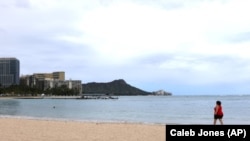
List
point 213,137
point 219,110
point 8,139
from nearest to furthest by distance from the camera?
point 213,137
point 8,139
point 219,110

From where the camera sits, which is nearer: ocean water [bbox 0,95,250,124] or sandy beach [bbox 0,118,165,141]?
sandy beach [bbox 0,118,165,141]

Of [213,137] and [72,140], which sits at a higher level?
[213,137]

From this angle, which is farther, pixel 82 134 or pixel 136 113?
pixel 136 113

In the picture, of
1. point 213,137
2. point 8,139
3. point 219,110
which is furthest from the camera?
point 219,110

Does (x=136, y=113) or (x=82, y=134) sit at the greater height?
(x=82, y=134)

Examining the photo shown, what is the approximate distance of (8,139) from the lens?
1386 centimetres

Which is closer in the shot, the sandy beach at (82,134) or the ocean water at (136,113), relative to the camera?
the sandy beach at (82,134)

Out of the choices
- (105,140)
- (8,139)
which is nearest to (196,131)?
(105,140)

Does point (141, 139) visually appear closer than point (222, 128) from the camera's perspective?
No

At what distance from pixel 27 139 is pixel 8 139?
65 centimetres

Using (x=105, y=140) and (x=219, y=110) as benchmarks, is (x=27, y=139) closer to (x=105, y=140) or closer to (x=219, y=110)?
(x=105, y=140)

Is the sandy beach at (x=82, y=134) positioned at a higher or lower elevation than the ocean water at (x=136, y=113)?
higher

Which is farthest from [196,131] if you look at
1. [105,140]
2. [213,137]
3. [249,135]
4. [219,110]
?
[219,110]

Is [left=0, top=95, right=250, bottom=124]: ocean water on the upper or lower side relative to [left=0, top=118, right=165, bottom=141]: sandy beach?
lower
